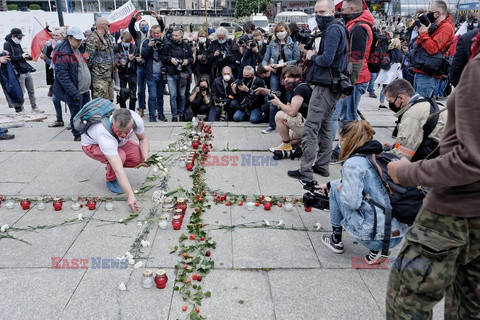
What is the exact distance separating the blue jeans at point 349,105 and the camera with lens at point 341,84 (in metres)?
0.97

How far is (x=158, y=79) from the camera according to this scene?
7.79 meters

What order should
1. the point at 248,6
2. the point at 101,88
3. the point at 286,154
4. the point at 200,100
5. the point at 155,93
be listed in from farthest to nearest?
the point at 248,6 → the point at 200,100 → the point at 155,93 → the point at 101,88 → the point at 286,154

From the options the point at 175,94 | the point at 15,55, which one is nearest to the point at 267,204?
the point at 175,94

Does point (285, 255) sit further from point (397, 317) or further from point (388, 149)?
point (388, 149)

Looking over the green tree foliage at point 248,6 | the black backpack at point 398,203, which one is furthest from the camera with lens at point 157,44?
the green tree foliage at point 248,6

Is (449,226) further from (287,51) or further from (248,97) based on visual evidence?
(287,51)

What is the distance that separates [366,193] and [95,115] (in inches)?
111

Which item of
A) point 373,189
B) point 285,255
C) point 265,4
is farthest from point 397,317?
point 265,4

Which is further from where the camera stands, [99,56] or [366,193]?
[99,56]

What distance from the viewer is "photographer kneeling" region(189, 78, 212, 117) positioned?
7.91m

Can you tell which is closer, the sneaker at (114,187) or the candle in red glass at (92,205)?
the candle in red glass at (92,205)

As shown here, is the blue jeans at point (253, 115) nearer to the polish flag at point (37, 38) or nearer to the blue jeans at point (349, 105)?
the blue jeans at point (349, 105)

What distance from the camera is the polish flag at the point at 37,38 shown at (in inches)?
349

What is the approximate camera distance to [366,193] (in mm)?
2863
